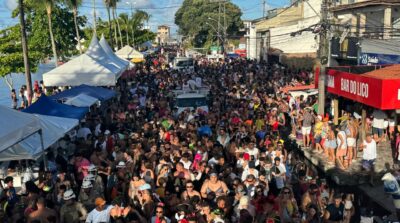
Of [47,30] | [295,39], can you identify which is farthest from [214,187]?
[47,30]

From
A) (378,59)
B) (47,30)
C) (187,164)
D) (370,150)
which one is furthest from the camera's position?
(47,30)

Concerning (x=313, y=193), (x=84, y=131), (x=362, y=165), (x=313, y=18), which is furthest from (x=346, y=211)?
(x=313, y=18)

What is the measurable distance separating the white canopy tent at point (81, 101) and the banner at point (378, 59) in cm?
1335

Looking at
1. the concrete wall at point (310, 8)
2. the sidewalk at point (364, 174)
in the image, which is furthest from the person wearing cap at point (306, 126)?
the concrete wall at point (310, 8)

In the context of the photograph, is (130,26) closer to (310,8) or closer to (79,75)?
(310,8)

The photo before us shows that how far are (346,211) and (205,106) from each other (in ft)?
35.7

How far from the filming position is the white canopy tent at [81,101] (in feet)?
52.3

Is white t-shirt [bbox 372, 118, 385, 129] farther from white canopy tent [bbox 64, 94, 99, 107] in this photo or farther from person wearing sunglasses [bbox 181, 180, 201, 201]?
white canopy tent [bbox 64, 94, 99, 107]

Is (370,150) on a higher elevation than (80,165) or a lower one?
lower

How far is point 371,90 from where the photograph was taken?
1424 cm

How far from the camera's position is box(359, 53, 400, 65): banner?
21.5 meters

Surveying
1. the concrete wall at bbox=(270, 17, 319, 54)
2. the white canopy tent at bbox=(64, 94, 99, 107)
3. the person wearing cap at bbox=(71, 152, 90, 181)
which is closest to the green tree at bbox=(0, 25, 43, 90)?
the white canopy tent at bbox=(64, 94, 99, 107)

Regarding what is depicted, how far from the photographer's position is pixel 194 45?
10681cm

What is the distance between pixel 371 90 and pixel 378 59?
9164mm
